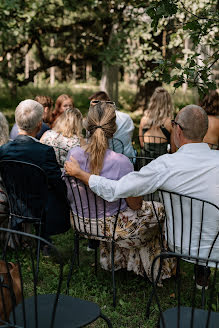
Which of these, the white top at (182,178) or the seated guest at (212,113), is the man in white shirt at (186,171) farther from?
the seated guest at (212,113)

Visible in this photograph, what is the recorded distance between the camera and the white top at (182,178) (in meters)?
2.84

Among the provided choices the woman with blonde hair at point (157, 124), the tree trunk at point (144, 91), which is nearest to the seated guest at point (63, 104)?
the woman with blonde hair at point (157, 124)

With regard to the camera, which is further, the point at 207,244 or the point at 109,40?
the point at 109,40

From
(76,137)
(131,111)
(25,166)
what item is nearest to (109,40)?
(131,111)

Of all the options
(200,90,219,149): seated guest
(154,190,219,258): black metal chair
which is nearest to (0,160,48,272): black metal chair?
(154,190,219,258): black metal chair

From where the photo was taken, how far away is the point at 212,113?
5488 mm

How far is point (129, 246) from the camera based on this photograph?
3.49 metres

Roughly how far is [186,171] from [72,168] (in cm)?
84

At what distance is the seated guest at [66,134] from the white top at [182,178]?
6.65 ft

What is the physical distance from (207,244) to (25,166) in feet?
4.66

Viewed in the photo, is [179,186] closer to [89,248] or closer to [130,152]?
[89,248]

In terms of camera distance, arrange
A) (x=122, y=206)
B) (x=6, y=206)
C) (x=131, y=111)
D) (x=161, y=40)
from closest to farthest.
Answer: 1. (x=122, y=206)
2. (x=6, y=206)
3. (x=161, y=40)
4. (x=131, y=111)

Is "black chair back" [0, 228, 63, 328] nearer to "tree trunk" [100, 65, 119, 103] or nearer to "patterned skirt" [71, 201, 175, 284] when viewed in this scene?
"patterned skirt" [71, 201, 175, 284]

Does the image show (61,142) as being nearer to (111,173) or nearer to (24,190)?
(24,190)
